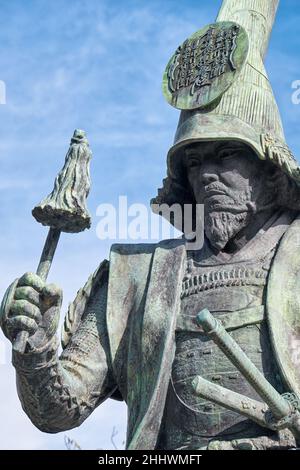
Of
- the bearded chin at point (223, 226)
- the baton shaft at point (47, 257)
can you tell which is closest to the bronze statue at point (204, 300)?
the bearded chin at point (223, 226)

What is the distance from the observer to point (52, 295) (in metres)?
→ 12.3

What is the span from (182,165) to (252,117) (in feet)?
2.31

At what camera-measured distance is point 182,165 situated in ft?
46.3

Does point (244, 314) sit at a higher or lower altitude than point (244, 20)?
lower

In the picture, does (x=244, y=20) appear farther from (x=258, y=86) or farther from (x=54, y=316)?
(x=54, y=316)

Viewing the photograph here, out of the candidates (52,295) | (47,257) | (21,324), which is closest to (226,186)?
(47,257)

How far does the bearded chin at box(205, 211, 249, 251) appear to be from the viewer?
538 inches

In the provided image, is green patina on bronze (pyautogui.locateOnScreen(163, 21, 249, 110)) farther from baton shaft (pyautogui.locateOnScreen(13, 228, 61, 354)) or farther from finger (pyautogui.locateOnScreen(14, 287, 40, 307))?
finger (pyautogui.locateOnScreen(14, 287, 40, 307))

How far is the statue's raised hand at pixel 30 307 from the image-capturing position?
12281 millimetres

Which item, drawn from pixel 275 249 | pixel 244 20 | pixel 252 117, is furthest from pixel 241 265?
pixel 244 20

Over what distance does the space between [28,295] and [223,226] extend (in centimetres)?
199

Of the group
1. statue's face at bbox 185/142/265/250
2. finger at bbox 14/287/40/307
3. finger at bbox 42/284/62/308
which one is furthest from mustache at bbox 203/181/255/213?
finger at bbox 14/287/40/307

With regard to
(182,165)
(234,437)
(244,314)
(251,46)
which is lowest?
(234,437)

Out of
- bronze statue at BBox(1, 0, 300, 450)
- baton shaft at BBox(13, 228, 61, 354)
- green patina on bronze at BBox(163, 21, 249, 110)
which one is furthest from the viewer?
green patina on bronze at BBox(163, 21, 249, 110)
